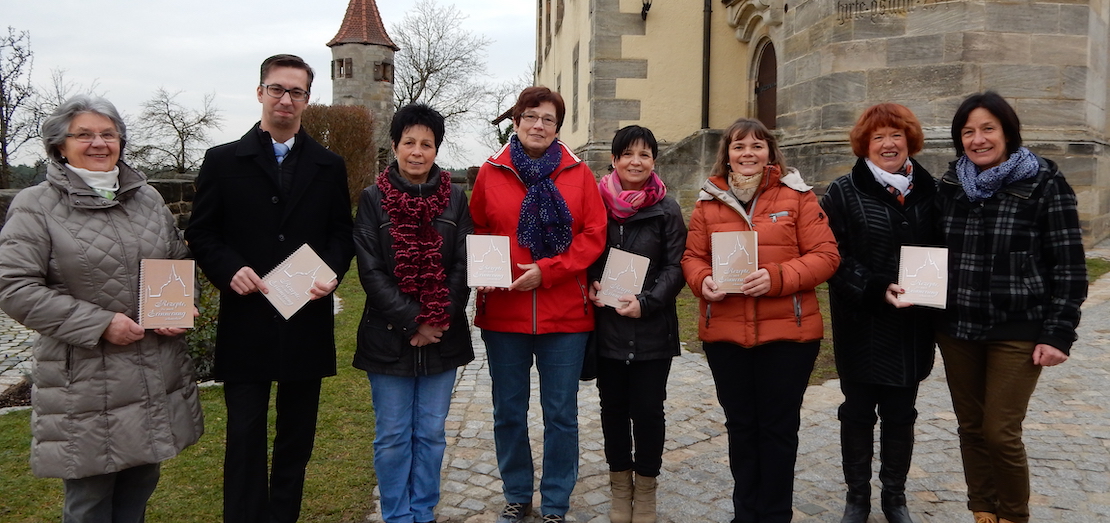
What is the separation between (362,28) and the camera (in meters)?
44.7

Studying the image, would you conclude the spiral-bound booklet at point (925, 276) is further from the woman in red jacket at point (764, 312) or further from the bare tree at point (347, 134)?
the bare tree at point (347, 134)

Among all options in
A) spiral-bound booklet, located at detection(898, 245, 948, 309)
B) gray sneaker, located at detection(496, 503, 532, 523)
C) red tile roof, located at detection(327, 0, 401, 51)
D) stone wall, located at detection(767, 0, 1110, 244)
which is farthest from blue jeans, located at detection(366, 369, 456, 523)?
red tile roof, located at detection(327, 0, 401, 51)

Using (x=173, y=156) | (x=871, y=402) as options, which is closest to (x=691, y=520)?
(x=871, y=402)

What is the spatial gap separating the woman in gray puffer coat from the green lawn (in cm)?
99

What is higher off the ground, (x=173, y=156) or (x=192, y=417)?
(x=173, y=156)

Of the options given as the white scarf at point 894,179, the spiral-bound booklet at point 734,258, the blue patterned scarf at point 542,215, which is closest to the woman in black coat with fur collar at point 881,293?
the white scarf at point 894,179

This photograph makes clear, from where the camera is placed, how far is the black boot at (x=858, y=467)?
357 centimetres

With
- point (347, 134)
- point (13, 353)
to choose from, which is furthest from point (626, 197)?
point (347, 134)

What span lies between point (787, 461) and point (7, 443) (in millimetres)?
4563

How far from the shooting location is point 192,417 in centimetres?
303

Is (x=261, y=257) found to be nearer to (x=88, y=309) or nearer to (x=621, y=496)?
(x=88, y=309)

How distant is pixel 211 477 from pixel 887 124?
3.90 meters

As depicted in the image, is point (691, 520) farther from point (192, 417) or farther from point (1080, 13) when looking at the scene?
point (1080, 13)

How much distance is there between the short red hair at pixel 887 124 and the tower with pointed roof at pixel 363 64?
4209cm
